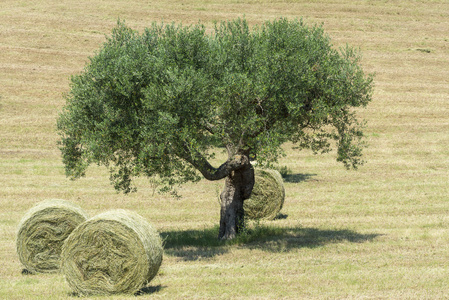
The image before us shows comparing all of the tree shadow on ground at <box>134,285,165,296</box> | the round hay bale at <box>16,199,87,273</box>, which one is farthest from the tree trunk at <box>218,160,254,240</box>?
the tree shadow on ground at <box>134,285,165,296</box>

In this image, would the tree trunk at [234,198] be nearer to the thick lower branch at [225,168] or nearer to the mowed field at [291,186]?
the thick lower branch at [225,168]

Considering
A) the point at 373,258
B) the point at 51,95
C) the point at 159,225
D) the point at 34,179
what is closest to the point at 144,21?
the point at 51,95

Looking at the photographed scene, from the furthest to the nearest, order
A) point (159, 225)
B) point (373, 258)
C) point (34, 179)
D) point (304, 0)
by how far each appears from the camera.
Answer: point (304, 0) < point (34, 179) < point (159, 225) < point (373, 258)

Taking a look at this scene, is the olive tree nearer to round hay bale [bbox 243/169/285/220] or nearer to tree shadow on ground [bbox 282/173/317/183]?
round hay bale [bbox 243/169/285/220]

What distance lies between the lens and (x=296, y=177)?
1350 inches

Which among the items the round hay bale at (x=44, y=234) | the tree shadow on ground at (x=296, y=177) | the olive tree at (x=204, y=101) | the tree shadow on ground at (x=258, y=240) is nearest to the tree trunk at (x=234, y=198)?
the olive tree at (x=204, y=101)

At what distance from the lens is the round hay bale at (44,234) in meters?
16.6

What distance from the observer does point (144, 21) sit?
68.9 m

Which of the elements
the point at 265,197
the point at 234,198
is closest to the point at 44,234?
the point at 234,198

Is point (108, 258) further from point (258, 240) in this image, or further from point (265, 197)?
point (265, 197)

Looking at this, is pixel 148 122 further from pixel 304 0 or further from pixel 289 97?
pixel 304 0

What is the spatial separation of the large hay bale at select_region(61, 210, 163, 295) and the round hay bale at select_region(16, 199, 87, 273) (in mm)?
2882

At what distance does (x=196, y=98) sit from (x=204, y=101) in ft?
1.66

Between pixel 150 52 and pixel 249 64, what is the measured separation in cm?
363
